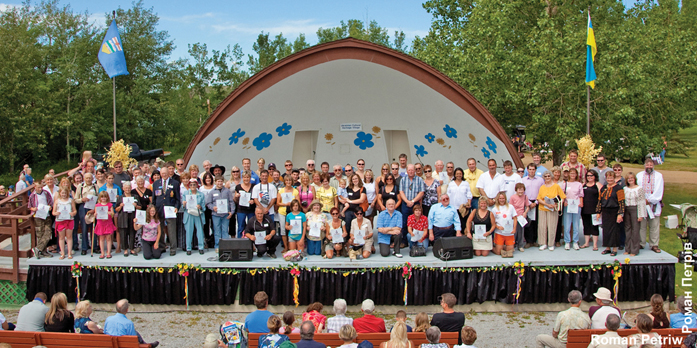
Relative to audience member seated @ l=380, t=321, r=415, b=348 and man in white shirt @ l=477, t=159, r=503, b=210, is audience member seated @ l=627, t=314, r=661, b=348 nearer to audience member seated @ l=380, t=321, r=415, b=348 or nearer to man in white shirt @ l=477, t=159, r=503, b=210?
audience member seated @ l=380, t=321, r=415, b=348

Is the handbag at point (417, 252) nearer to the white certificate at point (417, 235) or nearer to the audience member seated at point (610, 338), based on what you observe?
the white certificate at point (417, 235)

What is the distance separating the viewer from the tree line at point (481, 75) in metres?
12.9

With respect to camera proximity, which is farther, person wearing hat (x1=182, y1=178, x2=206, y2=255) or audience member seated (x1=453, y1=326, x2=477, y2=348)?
person wearing hat (x1=182, y1=178, x2=206, y2=255)

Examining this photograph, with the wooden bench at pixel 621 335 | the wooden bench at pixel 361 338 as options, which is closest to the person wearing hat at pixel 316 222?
the wooden bench at pixel 361 338

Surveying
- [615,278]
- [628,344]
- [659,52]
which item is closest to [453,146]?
[615,278]

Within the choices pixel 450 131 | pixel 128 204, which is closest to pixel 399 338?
pixel 128 204

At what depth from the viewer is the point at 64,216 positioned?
760cm

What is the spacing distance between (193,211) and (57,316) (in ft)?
8.97

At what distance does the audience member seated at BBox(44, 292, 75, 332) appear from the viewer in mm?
5277

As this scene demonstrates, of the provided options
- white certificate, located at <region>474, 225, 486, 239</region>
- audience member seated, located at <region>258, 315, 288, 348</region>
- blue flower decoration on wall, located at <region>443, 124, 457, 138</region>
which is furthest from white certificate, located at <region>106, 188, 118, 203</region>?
blue flower decoration on wall, located at <region>443, 124, 457, 138</region>

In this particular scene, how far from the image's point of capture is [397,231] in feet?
25.1

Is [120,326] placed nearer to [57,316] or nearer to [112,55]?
[57,316]

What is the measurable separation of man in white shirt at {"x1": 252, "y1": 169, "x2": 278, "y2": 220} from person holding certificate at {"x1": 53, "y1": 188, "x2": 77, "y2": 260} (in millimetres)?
2700

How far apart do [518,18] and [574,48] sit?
3.34 meters
